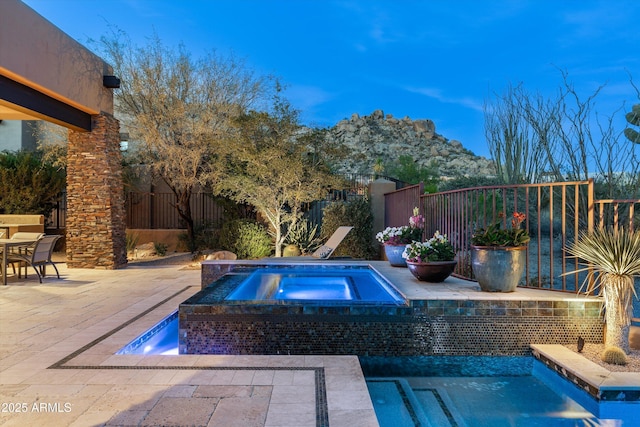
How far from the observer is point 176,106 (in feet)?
36.1

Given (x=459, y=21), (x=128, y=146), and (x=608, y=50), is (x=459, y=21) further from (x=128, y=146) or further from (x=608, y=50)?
(x=128, y=146)

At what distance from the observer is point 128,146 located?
41.4 ft

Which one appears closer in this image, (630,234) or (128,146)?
(630,234)

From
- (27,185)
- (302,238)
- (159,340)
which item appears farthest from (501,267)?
(27,185)

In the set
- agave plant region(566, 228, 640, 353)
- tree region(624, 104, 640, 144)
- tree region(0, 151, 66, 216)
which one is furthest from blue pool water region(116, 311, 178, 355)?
tree region(0, 151, 66, 216)

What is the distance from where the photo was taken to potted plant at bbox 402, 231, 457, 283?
511 centimetres

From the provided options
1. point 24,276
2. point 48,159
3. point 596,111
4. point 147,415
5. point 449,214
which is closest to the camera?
point 147,415

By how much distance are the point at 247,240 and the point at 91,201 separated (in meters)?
3.77

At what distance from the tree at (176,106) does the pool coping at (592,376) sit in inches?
349

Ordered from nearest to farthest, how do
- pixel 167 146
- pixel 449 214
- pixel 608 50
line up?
pixel 449 214, pixel 167 146, pixel 608 50

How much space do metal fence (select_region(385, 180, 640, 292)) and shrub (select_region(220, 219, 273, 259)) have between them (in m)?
3.30

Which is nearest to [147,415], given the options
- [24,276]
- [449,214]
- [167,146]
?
[449,214]

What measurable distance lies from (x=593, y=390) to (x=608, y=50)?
3065cm

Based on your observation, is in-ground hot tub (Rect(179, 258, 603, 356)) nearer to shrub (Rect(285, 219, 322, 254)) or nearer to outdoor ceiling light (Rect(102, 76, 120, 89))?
shrub (Rect(285, 219, 322, 254))
